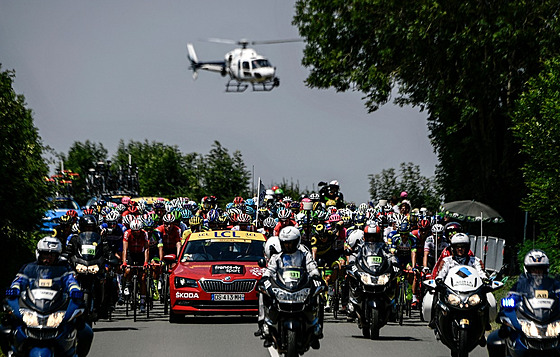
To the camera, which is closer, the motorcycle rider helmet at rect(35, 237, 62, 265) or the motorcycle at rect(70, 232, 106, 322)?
the motorcycle rider helmet at rect(35, 237, 62, 265)

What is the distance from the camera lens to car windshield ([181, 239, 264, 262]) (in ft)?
64.9

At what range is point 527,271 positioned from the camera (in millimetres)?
11797

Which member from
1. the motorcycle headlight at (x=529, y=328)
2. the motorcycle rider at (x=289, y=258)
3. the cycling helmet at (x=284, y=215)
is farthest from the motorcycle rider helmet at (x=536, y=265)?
the cycling helmet at (x=284, y=215)

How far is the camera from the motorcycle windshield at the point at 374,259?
55.9ft

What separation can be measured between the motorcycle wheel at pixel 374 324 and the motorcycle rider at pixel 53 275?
228 inches

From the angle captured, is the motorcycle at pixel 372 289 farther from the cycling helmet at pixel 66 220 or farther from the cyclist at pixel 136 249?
the cycling helmet at pixel 66 220

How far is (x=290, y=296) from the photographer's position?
13070mm

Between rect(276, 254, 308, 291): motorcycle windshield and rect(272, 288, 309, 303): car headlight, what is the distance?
0.22 feet

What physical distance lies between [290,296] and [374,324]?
3900 millimetres

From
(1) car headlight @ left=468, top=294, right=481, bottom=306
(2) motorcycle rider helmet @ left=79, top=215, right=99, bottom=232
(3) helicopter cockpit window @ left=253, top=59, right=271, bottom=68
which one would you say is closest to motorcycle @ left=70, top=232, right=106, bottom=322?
(2) motorcycle rider helmet @ left=79, top=215, right=99, bottom=232

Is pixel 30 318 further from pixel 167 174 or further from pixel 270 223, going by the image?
pixel 167 174

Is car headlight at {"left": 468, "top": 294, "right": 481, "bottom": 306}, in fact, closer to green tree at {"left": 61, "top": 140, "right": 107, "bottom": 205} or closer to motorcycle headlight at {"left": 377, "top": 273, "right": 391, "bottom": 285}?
motorcycle headlight at {"left": 377, "top": 273, "right": 391, "bottom": 285}

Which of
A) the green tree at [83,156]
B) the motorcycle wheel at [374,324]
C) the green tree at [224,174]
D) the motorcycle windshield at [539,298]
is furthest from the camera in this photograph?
the green tree at [83,156]

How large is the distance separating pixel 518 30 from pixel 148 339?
1911cm
